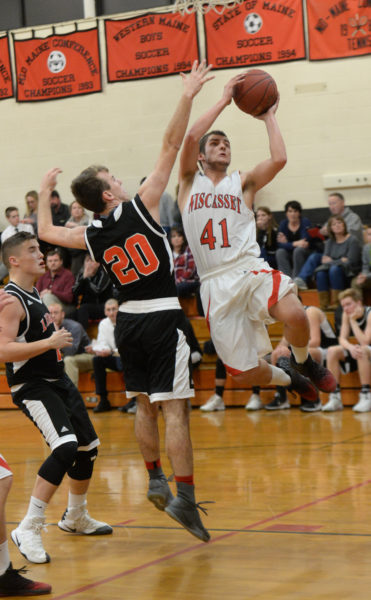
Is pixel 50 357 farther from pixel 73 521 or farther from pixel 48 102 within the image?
pixel 48 102

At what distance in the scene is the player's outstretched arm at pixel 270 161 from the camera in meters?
5.11

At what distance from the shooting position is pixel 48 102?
15.2 metres

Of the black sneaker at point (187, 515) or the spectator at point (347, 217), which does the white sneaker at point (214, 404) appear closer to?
the spectator at point (347, 217)

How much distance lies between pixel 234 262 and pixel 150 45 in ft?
31.9

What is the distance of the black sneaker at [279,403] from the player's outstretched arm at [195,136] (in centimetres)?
529

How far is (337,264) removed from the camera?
1116 centimetres

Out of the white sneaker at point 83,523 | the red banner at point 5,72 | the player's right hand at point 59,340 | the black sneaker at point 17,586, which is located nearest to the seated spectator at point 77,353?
the red banner at point 5,72

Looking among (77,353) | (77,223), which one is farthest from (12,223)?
(77,353)

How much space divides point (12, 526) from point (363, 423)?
15.1 feet

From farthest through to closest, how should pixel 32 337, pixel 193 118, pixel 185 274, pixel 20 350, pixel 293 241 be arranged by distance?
pixel 193 118 → pixel 293 241 → pixel 185 274 → pixel 32 337 → pixel 20 350

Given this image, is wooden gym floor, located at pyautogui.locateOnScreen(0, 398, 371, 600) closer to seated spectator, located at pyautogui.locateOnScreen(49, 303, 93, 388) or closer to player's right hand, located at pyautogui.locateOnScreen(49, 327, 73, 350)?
player's right hand, located at pyautogui.locateOnScreen(49, 327, 73, 350)

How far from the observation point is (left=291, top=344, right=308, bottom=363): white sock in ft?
18.0

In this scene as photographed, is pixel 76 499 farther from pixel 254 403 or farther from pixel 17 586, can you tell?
pixel 254 403

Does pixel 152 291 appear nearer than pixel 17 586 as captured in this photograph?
No
